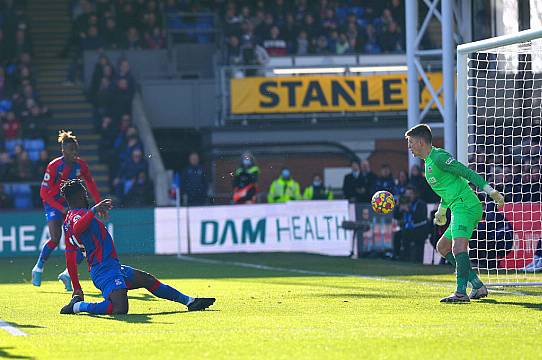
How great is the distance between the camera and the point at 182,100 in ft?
103

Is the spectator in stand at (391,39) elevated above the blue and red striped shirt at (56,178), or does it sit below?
above

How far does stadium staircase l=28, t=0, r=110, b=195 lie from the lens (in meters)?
30.3

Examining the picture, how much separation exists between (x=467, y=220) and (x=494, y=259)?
558 cm

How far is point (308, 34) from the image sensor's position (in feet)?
107

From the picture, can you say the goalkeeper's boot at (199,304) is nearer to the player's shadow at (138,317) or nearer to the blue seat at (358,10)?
the player's shadow at (138,317)

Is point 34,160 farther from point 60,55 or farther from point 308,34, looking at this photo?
point 308,34

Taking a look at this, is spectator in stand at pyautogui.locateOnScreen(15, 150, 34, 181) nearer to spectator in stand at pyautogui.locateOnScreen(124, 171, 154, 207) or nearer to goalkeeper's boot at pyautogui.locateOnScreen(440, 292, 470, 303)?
spectator in stand at pyautogui.locateOnScreen(124, 171, 154, 207)

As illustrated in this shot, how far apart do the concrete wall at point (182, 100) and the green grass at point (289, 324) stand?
15.2 metres

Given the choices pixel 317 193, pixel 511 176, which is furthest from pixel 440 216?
pixel 317 193

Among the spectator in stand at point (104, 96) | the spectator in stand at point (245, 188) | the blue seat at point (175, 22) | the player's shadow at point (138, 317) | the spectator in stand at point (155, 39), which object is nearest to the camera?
the player's shadow at point (138, 317)

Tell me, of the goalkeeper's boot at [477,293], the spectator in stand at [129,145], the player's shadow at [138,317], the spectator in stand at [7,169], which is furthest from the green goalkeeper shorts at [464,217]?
the spectator in stand at [7,169]

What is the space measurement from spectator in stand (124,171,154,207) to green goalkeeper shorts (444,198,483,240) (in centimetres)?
1493

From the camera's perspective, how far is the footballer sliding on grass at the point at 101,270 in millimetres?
11203

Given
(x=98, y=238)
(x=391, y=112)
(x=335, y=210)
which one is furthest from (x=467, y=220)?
(x=391, y=112)
